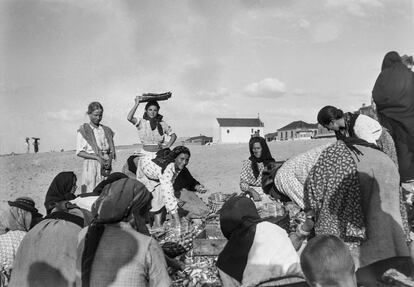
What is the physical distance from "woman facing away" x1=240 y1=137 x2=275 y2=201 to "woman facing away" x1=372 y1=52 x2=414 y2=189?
5.37 feet

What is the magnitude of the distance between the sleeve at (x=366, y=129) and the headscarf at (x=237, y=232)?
7.86 feet

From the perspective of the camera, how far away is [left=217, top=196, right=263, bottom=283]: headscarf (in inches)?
117

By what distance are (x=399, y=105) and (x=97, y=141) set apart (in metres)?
4.14

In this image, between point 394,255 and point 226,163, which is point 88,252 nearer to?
point 394,255

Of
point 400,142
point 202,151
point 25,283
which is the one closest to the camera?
point 25,283

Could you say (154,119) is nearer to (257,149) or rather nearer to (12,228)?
(257,149)

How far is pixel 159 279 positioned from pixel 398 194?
2407 millimetres

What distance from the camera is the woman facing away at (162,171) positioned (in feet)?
20.4

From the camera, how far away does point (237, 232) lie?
3.05 meters

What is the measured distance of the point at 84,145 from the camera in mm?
6953

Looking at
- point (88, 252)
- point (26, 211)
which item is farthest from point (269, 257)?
point (26, 211)

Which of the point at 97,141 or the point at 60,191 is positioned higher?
the point at 97,141

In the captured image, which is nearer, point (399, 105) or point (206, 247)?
point (206, 247)

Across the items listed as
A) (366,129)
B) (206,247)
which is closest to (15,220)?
(206,247)
